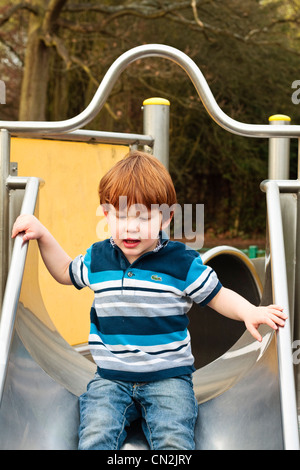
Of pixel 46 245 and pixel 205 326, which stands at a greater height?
pixel 46 245

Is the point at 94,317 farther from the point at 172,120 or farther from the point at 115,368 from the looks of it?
the point at 172,120

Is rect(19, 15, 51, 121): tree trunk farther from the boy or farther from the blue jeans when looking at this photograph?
the blue jeans

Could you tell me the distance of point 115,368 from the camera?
71.8 inches

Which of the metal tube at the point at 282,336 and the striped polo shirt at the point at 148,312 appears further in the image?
the striped polo shirt at the point at 148,312

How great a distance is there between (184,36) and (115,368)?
1058 cm

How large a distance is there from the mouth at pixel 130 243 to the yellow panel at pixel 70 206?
167cm

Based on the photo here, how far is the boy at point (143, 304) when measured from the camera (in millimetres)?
1789

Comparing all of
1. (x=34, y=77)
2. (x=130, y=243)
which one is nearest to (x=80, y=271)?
(x=130, y=243)

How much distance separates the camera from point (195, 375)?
2.44 meters

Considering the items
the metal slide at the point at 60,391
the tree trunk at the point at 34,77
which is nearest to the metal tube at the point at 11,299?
the metal slide at the point at 60,391

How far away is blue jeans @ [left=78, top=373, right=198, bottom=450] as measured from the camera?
1.70m

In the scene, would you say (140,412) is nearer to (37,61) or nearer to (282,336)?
(282,336)

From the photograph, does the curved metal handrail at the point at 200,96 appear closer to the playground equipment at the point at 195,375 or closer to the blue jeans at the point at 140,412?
the playground equipment at the point at 195,375

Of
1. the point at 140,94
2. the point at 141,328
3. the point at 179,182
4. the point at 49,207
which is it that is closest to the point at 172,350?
the point at 141,328
